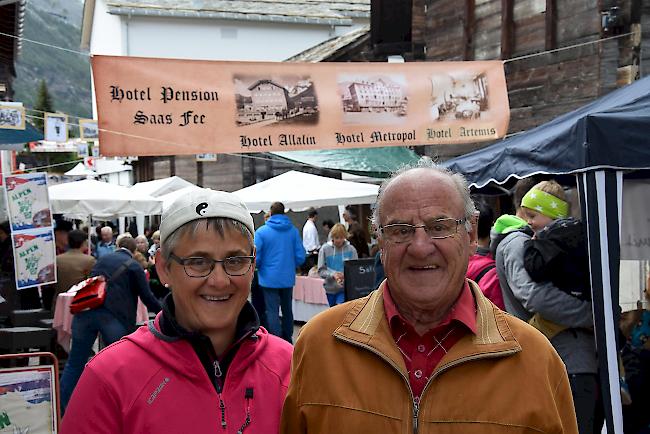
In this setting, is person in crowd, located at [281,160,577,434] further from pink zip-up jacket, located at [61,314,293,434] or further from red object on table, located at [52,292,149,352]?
red object on table, located at [52,292,149,352]

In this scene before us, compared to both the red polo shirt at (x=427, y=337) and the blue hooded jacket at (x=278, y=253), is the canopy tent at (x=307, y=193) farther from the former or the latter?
the red polo shirt at (x=427, y=337)

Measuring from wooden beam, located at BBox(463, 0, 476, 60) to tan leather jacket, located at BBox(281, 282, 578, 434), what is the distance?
12.0 metres

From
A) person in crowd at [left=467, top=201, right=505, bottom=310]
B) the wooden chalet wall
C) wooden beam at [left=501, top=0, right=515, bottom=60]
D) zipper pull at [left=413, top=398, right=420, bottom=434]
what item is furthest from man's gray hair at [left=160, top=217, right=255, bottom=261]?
wooden beam at [left=501, top=0, right=515, bottom=60]

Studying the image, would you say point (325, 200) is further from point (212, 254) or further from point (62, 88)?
point (62, 88)

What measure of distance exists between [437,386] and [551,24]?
10555 mm

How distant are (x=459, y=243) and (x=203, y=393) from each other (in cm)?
86

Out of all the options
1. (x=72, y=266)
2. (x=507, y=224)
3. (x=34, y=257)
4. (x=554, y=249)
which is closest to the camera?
(x=554, y=249)

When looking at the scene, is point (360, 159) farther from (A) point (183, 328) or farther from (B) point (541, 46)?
(A) point (183, 328)

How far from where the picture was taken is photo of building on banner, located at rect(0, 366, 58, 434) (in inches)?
194

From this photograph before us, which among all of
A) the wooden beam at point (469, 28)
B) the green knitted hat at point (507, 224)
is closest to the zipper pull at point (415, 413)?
the green knitted hat at point (507, 224)

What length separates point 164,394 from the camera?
2170mm

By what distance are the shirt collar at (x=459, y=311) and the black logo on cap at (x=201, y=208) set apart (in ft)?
2.00

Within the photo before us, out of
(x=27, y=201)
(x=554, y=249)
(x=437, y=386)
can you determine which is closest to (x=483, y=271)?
(x=554, y=249)

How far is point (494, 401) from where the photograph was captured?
6.93 feet
